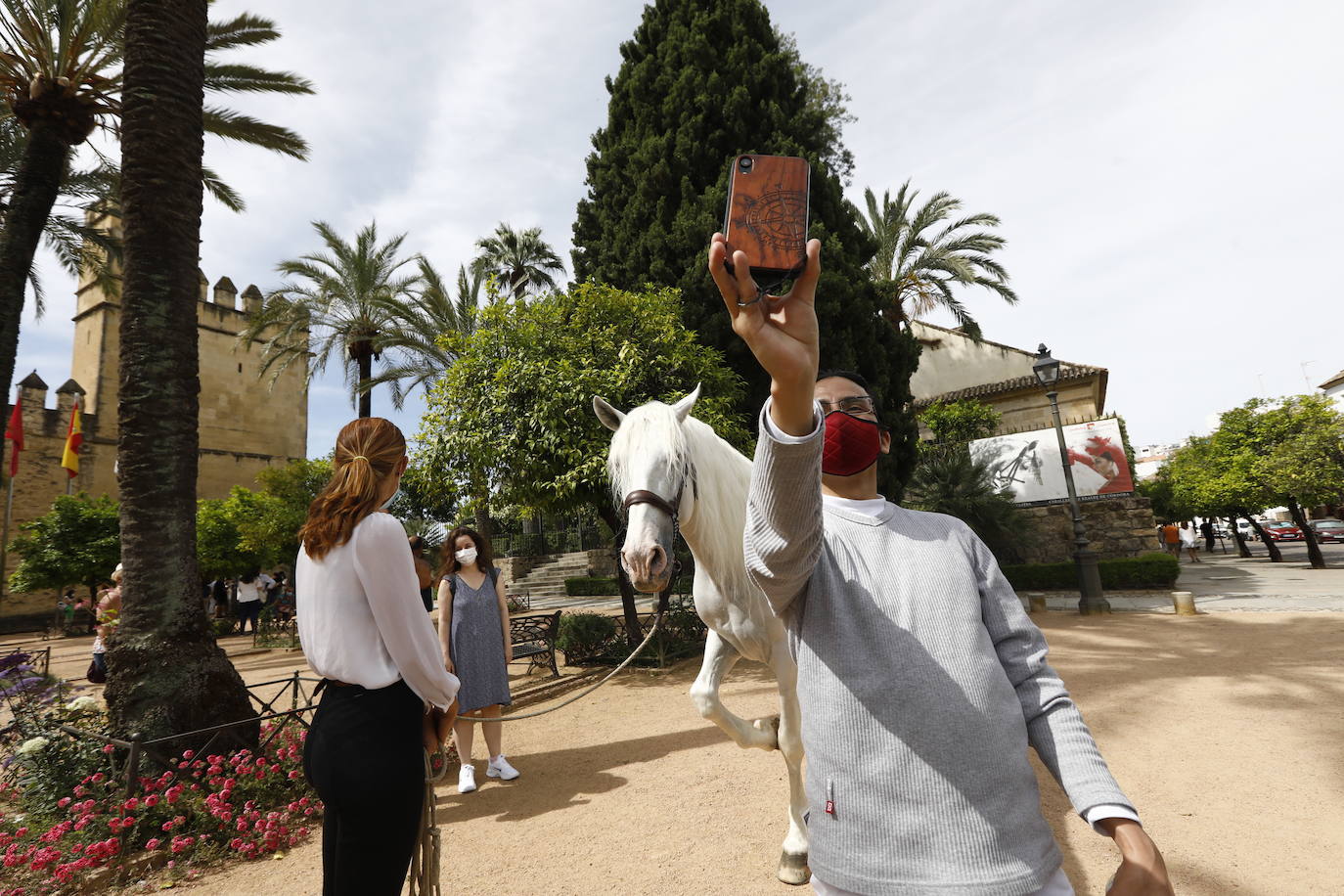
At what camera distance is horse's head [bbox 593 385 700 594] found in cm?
241

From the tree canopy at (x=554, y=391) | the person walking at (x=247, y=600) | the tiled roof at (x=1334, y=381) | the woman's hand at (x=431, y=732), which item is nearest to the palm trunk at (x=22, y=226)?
the tree canopy at (x=554, y=391)

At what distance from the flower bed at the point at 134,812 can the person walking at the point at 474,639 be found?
1177 mm

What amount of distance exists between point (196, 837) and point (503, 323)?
21.3 feet

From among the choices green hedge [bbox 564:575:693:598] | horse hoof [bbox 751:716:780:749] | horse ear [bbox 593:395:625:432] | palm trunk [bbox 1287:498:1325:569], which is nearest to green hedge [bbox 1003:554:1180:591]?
palm trunk [bbox 1287:498:1325:569]

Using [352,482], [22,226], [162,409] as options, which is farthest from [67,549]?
[352,482]

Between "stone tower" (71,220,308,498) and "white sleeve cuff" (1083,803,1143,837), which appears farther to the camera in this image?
"stone tower" (71,220,308,498)

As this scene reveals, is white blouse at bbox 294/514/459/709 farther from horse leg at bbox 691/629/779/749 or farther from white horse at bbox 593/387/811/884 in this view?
horse leg at bbox 691/629/779/749

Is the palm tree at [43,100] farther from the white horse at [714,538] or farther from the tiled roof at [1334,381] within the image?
the tiled roof at [1334,381]

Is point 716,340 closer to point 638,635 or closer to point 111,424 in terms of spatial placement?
point 638,635

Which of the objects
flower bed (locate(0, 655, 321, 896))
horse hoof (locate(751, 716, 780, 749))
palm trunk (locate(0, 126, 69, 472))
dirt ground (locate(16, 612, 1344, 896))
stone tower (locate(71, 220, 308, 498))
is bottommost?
dirt ground (locate(16, 612, 1344, 896))

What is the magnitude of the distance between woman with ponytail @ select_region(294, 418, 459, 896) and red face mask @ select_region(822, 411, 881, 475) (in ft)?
4.04

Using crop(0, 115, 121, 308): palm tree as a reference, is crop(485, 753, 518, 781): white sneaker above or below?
below

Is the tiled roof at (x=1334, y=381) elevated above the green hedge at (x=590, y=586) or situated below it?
above

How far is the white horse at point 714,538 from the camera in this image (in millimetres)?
2705
